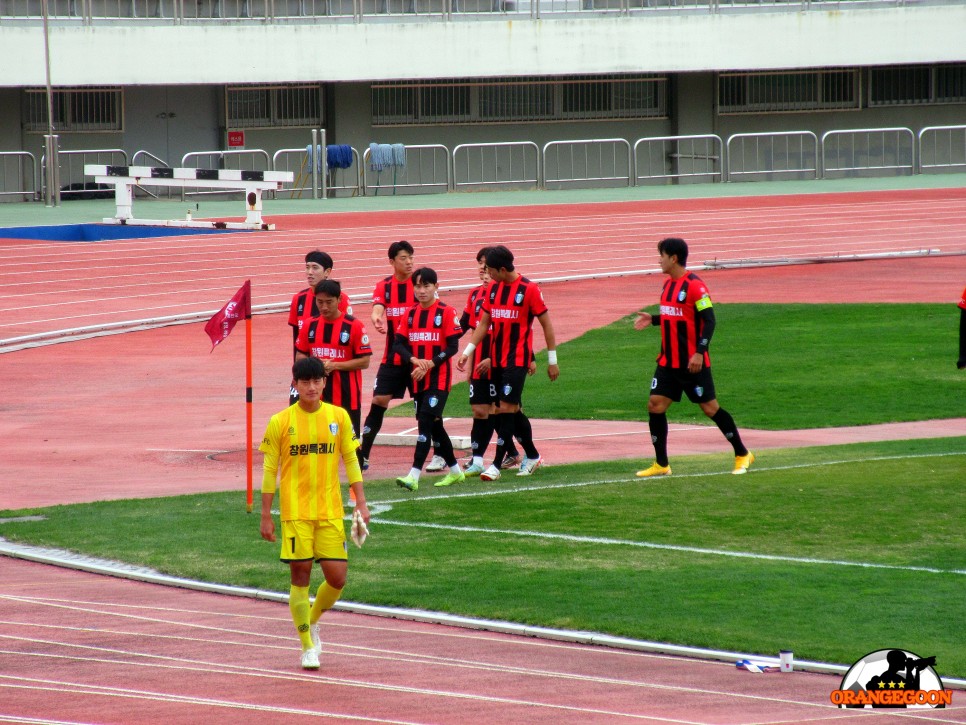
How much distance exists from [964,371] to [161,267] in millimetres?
15214

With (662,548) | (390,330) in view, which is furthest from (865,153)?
(662,548)

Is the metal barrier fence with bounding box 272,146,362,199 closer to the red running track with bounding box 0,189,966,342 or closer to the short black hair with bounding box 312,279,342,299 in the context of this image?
the red running track with bounding box 0,189,966,342

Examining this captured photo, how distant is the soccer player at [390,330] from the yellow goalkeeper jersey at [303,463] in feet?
16.3

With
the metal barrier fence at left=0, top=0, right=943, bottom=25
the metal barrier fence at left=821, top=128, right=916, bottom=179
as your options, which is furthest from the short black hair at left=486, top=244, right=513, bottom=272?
the metal barrier fence at left=821, top=128, right=916, bottom=179

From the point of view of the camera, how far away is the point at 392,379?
42.1 ft

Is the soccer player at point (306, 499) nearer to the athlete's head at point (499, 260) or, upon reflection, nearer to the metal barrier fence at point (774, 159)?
the athlete's head at point (499, 260)

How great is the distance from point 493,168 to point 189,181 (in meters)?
11.1

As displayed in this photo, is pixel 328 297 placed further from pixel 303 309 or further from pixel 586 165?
pixel 586 165

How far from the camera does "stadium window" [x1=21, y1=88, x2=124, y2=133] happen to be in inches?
1533

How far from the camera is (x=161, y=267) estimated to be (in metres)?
27.4

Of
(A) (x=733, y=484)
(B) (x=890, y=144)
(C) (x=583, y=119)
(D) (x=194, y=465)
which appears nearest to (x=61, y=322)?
(D) (x=194, y=465)

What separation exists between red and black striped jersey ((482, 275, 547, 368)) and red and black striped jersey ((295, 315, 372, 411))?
1190 millimetres

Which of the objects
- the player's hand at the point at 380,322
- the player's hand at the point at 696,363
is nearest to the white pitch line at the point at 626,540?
the player's hand at the point at 696,363

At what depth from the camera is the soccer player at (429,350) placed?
12.3 m
